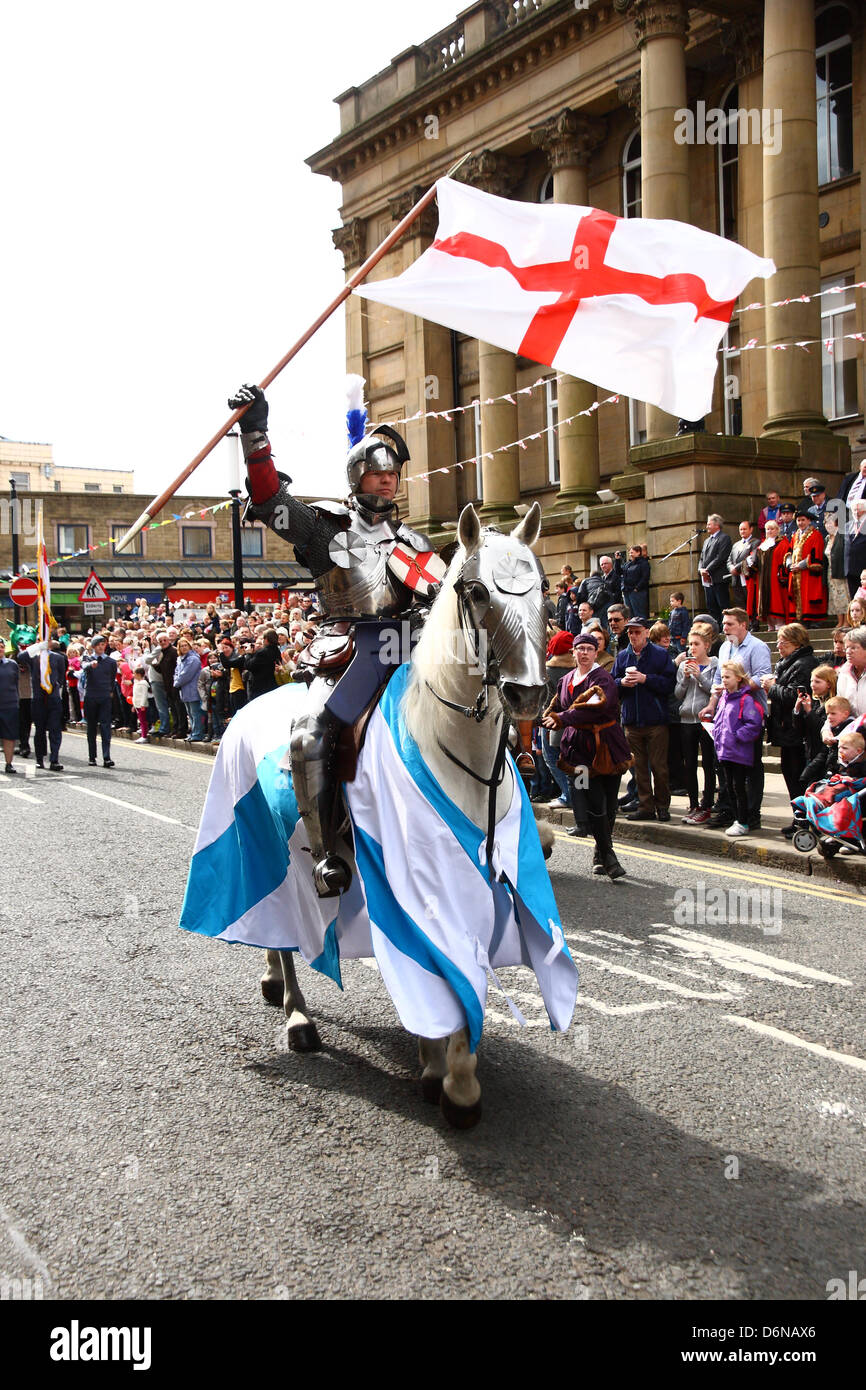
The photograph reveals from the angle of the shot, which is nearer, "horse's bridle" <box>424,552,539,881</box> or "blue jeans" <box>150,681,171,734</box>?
"horse's bridle" <box>424,552,539,881</box>

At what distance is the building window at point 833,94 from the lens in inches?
790

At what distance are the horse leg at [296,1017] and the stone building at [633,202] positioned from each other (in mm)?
14567

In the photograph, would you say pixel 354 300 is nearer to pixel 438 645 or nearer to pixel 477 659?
pixel 438 645

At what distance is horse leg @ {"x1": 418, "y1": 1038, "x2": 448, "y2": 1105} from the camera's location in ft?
13.7

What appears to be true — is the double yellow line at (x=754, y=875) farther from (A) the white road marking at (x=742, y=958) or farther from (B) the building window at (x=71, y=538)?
(B) the building window at (x=71, y=538)

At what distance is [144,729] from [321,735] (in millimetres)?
18828

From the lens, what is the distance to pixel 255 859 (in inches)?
203

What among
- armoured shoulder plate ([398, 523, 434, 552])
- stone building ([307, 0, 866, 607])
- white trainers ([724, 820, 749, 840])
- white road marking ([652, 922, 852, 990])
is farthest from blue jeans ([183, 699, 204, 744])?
armoured shoulder plate ([398, 523, 434, 552])

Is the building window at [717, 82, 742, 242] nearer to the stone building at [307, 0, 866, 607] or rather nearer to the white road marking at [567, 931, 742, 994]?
the stone building at [307, 0, 866, 607]

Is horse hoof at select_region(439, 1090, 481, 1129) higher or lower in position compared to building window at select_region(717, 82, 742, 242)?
lower

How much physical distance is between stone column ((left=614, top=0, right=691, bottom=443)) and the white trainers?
11746 millimetres

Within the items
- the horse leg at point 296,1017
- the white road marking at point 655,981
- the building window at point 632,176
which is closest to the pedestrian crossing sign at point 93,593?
the building window at point 632,176

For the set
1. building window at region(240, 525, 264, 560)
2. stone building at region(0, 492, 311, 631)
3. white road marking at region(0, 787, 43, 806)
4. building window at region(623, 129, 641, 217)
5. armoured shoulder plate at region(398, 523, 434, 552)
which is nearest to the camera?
armoured shoulder plate at region(398, 523, 434, 552)
